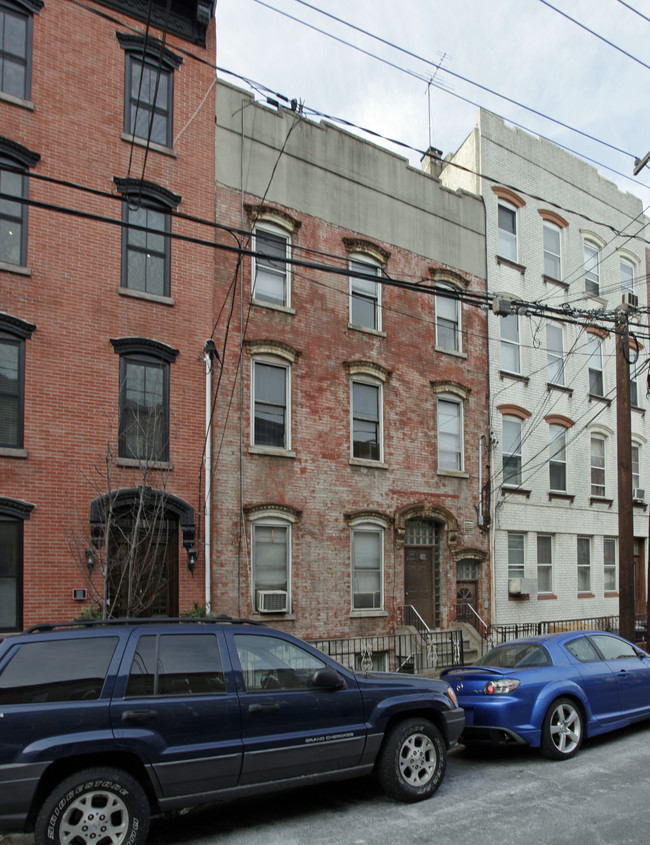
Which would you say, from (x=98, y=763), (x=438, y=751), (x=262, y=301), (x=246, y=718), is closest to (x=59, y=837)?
(x=98, y=763)

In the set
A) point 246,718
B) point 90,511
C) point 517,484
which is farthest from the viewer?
point 517,484

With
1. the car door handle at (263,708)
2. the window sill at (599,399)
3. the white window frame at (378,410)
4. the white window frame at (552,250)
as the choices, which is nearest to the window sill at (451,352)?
the white window frame at (378,410)

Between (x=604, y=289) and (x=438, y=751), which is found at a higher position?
(x=604, y=289)

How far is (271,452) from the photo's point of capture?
612 inches

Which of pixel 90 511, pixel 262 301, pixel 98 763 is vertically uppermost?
pixel 262 301

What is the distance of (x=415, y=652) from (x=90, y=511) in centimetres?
762

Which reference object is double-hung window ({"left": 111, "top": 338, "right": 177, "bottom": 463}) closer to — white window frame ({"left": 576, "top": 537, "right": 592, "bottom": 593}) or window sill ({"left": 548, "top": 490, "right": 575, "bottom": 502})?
window sill ({"left": 548, "top": 490, "right": 575, "bottom": 502})

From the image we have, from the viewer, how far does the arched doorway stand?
40.6 ft

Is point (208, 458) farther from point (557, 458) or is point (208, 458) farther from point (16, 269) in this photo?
point (557, 458)

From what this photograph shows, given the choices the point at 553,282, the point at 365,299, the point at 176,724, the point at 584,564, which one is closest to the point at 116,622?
the point at 176,724

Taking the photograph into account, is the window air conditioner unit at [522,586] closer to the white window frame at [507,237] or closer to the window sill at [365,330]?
the window sill at [365,330]

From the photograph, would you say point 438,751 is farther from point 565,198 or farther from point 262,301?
point 565,198

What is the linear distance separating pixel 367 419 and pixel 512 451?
522 cm

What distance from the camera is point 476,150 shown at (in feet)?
69.6
